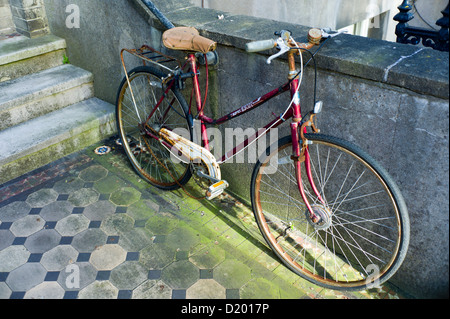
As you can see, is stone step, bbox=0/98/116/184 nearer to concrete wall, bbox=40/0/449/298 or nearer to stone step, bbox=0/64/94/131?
stone step, bbox=0/64/94/131

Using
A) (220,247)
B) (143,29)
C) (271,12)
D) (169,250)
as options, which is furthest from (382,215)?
(271,12)

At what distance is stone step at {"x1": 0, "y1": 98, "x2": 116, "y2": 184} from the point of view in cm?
409

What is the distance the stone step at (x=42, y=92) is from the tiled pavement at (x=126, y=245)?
0.70m

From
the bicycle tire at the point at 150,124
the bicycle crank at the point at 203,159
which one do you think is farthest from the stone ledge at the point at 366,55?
the bicycle crank at the point at 203,159

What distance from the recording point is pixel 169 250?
3365 millimetres

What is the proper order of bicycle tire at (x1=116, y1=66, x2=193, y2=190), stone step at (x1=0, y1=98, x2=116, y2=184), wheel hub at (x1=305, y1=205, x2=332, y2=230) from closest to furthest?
wheel hub at (x1=305, y1=205, x2=332, y2=230) < bicycle tire at (x1=116, y1=66, x2=193, y2=190) < stone step at (x1=0, y1=98, x2=116, y2=184)

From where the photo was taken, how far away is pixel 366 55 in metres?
2.67

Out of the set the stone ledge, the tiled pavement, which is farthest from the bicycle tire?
the stone ledge

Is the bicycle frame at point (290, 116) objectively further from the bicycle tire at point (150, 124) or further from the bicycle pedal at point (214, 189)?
the bicycle tire at point (150, 124)

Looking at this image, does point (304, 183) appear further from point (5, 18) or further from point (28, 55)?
point (5, 18)

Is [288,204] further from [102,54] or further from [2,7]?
[2,7]

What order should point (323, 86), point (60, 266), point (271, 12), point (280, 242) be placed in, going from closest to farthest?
point (323, 86) → point (60, 266) → point (280, 242) → point (271, 12)

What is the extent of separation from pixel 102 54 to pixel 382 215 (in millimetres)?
3305

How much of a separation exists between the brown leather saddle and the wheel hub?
4.35ft
